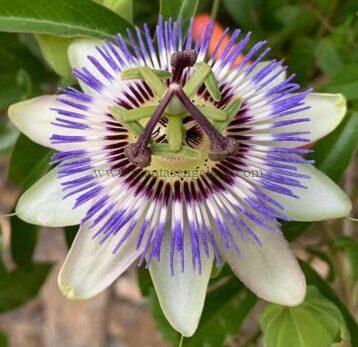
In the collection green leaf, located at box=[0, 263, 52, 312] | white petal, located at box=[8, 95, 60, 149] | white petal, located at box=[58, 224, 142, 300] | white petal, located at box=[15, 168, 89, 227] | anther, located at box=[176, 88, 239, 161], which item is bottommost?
green leaf, located at box=[0, 263, 52, 312]

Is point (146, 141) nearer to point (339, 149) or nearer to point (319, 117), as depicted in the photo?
point (319, 117)

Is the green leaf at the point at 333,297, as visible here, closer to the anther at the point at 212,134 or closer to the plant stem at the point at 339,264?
the plant stem at the point at 339,264

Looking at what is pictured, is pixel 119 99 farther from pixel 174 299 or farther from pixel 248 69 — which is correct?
pixel 174 299

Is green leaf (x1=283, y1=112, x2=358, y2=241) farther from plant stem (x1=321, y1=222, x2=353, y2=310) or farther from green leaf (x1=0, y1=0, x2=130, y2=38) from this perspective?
green leaf (x1=0, y1=0, x2=130, y2=38)

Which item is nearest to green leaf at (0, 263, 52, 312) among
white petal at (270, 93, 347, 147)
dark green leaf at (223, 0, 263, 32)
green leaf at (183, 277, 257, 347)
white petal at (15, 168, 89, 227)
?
green leaf at (183, 277, 257, 347)

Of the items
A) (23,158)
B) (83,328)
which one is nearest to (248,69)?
(23,158)
